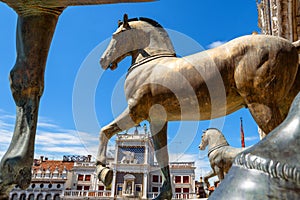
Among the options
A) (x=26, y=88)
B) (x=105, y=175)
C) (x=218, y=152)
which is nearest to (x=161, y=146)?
(x=105, y=175)

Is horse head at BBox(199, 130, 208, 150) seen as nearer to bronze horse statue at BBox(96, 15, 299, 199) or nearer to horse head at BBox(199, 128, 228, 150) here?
horse head at BBox(199, 128, 228, 150)

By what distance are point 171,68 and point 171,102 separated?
1.29ft

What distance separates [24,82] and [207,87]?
1.96 meters

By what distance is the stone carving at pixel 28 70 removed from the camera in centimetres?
151

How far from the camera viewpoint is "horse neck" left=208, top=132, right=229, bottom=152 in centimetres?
769

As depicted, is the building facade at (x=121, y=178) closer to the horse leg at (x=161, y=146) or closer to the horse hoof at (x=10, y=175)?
the horse leg at (x=161, y=146)

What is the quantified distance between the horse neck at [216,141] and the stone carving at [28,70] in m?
6.61

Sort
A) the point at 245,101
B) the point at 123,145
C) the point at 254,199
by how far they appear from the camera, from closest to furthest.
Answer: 1. the point at 254,199
2. the point at 245,101
3. the point at 123,145

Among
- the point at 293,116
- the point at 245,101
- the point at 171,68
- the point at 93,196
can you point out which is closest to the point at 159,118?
the point at 171,68

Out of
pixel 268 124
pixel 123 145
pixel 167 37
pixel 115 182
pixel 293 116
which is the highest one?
pixel 123 145

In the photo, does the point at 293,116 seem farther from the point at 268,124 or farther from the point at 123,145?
the point at 123,145

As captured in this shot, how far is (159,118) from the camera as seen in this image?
3.36m

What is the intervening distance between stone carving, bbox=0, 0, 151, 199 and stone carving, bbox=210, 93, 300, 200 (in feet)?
3.81

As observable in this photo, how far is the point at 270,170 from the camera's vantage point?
0.70 metres
